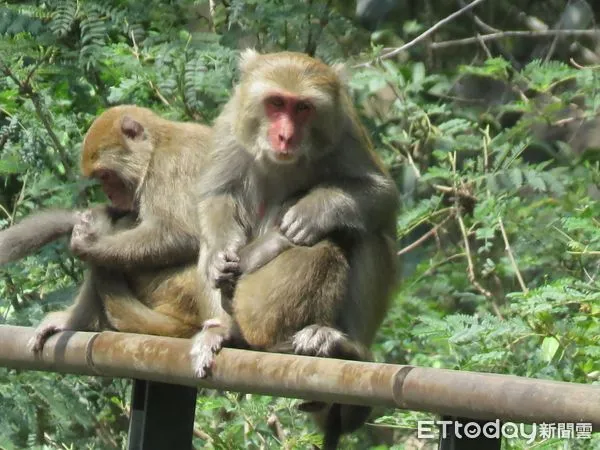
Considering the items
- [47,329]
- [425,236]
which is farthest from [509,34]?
[47,329]

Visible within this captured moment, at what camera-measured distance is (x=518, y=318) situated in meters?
5.58

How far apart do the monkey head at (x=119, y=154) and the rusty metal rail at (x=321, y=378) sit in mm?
1194

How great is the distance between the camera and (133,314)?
522 centimetres

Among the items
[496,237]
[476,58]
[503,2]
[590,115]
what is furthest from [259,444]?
[503,2]

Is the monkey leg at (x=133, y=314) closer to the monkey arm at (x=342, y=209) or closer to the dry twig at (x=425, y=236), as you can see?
the monkey arm at (x=342, y=209)

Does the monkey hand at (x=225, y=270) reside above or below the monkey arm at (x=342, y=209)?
below

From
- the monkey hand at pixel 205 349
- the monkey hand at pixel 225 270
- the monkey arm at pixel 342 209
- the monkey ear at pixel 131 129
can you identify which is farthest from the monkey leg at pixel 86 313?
the monkey arm at pixel 342 209

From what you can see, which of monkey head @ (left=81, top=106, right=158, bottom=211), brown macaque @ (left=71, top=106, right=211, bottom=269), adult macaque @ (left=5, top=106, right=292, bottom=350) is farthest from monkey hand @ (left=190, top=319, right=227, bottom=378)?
monkey head @ (left=81, top=106, right=158, bottom=211)

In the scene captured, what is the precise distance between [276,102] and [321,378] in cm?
164

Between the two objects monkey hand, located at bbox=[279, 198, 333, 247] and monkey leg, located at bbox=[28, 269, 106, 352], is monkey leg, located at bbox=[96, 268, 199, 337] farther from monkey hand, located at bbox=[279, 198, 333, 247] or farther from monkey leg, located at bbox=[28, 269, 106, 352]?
monkey hand, located at bbox=[279, 198, 333, 247]

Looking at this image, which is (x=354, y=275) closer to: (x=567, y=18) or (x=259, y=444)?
(x=259, y=444)

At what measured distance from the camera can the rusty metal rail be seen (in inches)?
103

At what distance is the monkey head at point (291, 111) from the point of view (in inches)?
179

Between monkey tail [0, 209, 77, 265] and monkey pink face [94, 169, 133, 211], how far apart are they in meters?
0.21
